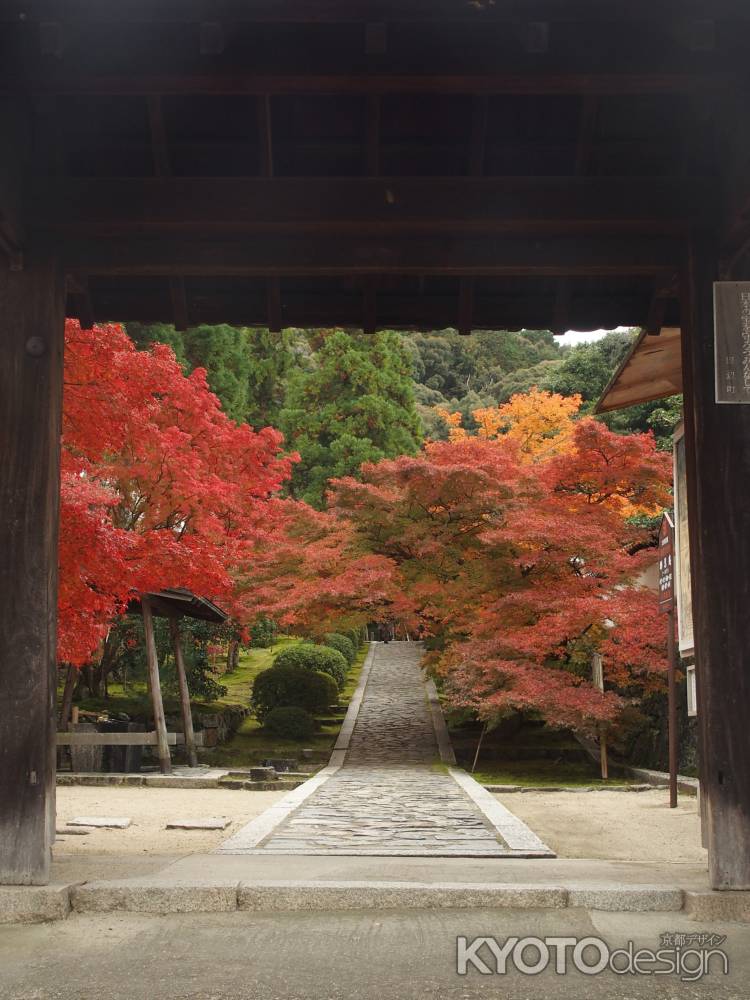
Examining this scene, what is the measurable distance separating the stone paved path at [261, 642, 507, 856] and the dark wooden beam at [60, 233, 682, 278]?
4.31 m

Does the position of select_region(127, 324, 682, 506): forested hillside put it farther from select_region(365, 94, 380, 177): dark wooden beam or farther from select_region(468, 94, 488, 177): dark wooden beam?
select_region(468, 94, 488, 177): dark wooden beam

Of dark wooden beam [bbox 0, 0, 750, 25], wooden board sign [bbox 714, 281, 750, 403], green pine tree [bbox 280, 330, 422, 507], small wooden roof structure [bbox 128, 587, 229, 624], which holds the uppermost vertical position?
green pine tree [bbox 280, 330, 422, 507]

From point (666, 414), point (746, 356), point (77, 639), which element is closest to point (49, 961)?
point (746, 356)

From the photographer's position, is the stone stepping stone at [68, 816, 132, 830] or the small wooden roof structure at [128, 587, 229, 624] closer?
the stone stepping stone at [68, 816, 132, 830]

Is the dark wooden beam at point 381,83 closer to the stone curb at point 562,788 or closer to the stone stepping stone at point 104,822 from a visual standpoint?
the stone stepping stone at point 104,822

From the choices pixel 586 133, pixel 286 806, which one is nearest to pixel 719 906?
pixel 586 133

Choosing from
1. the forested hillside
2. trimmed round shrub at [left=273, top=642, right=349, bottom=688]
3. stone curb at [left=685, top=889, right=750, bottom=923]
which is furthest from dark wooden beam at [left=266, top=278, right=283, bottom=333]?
the forested hillside

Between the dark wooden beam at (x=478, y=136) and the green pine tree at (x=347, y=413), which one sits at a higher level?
the green pine tree at (x=347, y=413)

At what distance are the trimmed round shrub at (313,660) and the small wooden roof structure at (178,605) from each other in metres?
5.50

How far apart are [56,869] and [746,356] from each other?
5.20 meters

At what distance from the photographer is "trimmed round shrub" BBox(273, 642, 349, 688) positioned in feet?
76.2

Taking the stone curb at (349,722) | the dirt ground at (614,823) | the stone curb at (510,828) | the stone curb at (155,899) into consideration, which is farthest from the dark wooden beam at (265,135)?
the stone curb at (349,722)

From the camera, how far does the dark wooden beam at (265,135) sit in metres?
5.36

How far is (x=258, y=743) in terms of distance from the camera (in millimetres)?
20219
